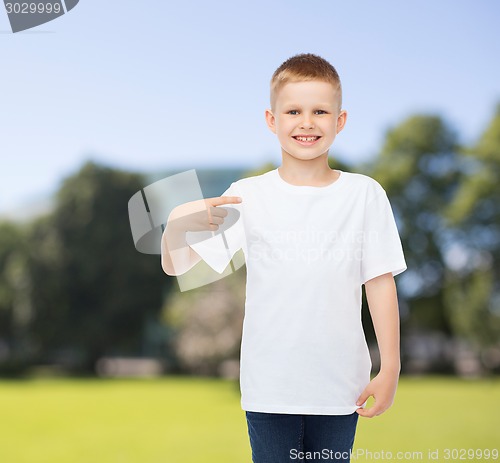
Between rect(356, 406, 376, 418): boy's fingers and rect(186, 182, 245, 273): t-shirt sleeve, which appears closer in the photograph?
rect(356, 406, 376, 418): boy's fingers

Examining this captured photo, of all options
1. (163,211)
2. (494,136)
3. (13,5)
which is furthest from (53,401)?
(163,211)

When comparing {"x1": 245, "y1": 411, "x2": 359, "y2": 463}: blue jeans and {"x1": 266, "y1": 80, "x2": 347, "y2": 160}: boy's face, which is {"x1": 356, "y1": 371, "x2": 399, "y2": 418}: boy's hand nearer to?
{"x1": 245, "y1": 411, "x2": 359, "y2": 463}: blue jeans

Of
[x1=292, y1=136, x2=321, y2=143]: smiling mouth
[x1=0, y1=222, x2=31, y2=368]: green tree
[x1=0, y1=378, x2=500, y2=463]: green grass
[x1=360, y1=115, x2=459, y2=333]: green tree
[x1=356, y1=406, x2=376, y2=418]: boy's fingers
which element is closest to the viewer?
[x1=356, y1=406, x2=376, y2=418]: boy's fingers

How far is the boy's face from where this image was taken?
6.91 feet

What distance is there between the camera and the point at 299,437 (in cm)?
203

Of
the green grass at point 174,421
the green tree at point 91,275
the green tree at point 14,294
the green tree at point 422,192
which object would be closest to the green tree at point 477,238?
the green tree at point 422,192

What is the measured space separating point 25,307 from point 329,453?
2349cm

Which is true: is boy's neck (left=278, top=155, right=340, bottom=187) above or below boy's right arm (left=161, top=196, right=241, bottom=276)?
above

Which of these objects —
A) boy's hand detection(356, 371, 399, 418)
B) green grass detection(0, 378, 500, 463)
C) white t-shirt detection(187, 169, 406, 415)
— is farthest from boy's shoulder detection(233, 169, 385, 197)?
green grass detection(0, 378, 500, 463)

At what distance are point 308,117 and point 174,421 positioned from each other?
15.1m

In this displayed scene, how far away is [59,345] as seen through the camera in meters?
24.4

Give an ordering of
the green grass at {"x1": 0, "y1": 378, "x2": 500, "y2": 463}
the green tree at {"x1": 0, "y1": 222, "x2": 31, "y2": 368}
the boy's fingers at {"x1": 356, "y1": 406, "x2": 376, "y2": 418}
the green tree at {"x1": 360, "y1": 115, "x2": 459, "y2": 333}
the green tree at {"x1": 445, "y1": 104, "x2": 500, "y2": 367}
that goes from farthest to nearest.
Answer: the green tree at {"x1": 0, "y1": 222, "x2": 31, "y2": 368}, the green tree at {"x1": 360, "y1": 115, "x2": 459, "y2": 333}, the green tree at {"x1": 445, "y1": 104, "x2": 500, "y2": 367}, the green grass at {"x1": 0, "y1": 378, "x2": 500, "y2": 463}, the boy's fingers at {"x1": 356, "y1": 406, "x2": 376, "y2": 418}

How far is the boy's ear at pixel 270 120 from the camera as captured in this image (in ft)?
7.22

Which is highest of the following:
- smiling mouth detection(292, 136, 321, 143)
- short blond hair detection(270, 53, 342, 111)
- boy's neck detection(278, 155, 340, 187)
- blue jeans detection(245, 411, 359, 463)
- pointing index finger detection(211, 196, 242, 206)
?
short blond hair detection(270, 53, 342, 111)
